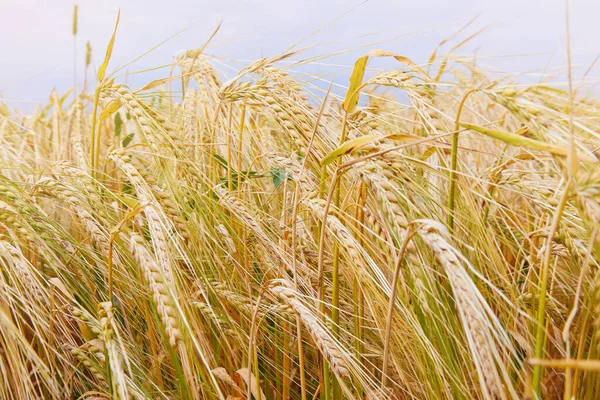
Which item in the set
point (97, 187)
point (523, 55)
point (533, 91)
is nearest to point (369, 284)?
point (533, 91)

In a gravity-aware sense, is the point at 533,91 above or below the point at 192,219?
above

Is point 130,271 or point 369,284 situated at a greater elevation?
point 369,284

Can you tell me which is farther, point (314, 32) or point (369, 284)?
point (314, 32)

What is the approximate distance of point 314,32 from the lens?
1.19 metres

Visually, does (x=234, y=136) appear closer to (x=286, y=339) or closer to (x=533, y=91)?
(x=286, y=339)

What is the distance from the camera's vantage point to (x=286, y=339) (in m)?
1.22

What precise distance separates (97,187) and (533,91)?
43.0 inches

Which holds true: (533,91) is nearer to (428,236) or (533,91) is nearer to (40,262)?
(428,236)

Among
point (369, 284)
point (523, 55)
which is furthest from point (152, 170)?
point (523, 55)

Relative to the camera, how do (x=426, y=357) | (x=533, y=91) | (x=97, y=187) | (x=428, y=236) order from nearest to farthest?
(x=428, y=236) → (x=533, y=91) → (x=426, y=357) → (x=97, y=187)

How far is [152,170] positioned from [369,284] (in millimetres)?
1039

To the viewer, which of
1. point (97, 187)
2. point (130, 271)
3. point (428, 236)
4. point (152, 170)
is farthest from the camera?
point (152, 170)

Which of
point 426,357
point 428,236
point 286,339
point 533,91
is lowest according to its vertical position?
point 286,339

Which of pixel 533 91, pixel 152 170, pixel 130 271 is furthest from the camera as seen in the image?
pixel 152 170
